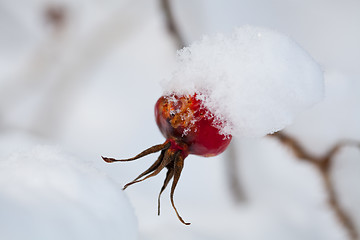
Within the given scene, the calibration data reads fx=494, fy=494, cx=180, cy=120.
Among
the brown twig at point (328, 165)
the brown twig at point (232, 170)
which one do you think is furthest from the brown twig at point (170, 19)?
the brown twig at point (328, 165)

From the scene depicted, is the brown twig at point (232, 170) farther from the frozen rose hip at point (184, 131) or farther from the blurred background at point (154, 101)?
the frozen rose hip at point (184, 131)

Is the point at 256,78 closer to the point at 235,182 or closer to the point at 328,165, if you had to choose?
the point at 328,165

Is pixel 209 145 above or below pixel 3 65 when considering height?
above

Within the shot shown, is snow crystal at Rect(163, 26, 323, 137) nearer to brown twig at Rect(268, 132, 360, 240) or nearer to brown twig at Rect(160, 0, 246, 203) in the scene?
brown twig at Rect(268, 132, 360, 240)

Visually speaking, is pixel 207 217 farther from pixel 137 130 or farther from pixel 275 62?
pixel 275 62

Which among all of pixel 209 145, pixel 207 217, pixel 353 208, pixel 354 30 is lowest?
pixel 207 217

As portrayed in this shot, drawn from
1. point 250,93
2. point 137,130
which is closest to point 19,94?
point 137,130

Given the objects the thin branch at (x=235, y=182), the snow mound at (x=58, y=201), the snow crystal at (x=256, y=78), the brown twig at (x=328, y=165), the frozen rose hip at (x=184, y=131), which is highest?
the snow crystal at (x=256, y=78)
